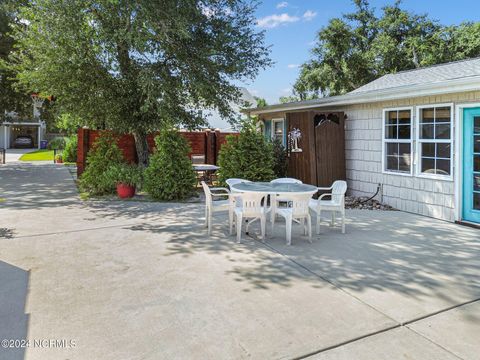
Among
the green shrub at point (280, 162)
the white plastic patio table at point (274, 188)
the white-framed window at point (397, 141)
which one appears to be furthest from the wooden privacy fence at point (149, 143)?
the white-framed window at point (397, 141)

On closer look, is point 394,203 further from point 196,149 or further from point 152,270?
point 196,149

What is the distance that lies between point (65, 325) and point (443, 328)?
10.0 ft

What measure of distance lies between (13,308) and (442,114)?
7340 mm

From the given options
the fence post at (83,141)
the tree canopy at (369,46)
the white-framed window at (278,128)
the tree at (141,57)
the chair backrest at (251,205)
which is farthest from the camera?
the tree canopy at (369,46)

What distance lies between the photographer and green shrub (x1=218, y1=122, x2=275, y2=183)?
9164 millimetres

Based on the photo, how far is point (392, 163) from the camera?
325 inches

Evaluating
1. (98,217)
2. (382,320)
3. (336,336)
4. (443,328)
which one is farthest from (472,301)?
(98,217)

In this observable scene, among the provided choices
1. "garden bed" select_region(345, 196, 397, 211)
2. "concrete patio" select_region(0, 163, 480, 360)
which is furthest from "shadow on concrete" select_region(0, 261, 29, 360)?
"garden bed" select_region(345, 196, 397, 211)

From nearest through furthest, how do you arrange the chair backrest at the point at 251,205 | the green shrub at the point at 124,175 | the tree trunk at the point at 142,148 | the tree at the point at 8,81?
1. the chair backrest at the point at 251,205
2. the green shrub at the point at 124,175
3. the tree trunk at the point at 142,148
4. the tree at the point at 8,81

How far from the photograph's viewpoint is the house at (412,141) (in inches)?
258

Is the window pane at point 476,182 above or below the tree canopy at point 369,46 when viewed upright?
below

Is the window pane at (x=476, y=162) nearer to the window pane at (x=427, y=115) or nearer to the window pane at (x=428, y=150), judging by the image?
the window pane at (x=428, y=150)

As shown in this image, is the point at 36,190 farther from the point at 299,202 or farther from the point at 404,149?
the point at 404,149

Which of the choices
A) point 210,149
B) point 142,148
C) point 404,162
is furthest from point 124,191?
point 404,162
